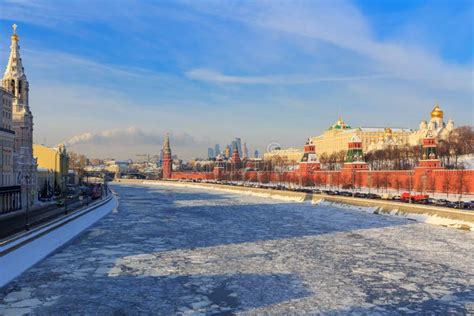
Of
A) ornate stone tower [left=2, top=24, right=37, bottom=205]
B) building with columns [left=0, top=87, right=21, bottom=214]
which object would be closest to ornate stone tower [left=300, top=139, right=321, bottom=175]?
ornate stone tower [left=2, top=24, right=37, bottom=205]

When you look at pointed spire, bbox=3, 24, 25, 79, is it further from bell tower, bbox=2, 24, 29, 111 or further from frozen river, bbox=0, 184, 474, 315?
frozen river, bbox=0, 184, 474, 315

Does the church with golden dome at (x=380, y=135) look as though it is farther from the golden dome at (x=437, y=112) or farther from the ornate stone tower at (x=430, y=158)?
the ornate stone tower at (x=430, y=158)

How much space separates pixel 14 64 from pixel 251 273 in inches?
1501

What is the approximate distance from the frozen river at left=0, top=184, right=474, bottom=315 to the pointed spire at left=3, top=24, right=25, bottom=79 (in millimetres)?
24391

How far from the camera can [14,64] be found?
45.1 meters

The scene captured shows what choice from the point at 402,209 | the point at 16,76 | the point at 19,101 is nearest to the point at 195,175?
the point at 19,101

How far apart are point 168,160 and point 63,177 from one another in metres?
80.6

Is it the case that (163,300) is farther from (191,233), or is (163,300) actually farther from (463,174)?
(463,174)

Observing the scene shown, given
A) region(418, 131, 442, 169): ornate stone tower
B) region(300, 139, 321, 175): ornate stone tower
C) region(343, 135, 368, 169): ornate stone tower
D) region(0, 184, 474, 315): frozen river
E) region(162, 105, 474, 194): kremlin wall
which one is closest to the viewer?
region(0, 184, 474, 315): frozen river

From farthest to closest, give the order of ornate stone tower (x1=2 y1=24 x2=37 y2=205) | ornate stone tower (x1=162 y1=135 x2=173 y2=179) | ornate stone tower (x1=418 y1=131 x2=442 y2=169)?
1. ornate stone tower (x1=162 y1=135 x2=173 y2=179)
2. ornate stone tower (x1=418 y1=131 x2=442 y2=169)
3. ornate stone tower (x1=2 y1=24 x2=37 y2=205)

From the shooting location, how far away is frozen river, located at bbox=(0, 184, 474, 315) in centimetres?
1278

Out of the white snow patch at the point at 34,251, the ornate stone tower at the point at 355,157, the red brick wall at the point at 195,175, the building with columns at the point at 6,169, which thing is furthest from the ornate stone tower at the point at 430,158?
the red brick wall at the point at 195,175

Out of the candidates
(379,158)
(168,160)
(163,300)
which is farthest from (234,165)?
(163,300)

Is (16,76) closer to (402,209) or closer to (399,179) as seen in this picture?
(402,209)
